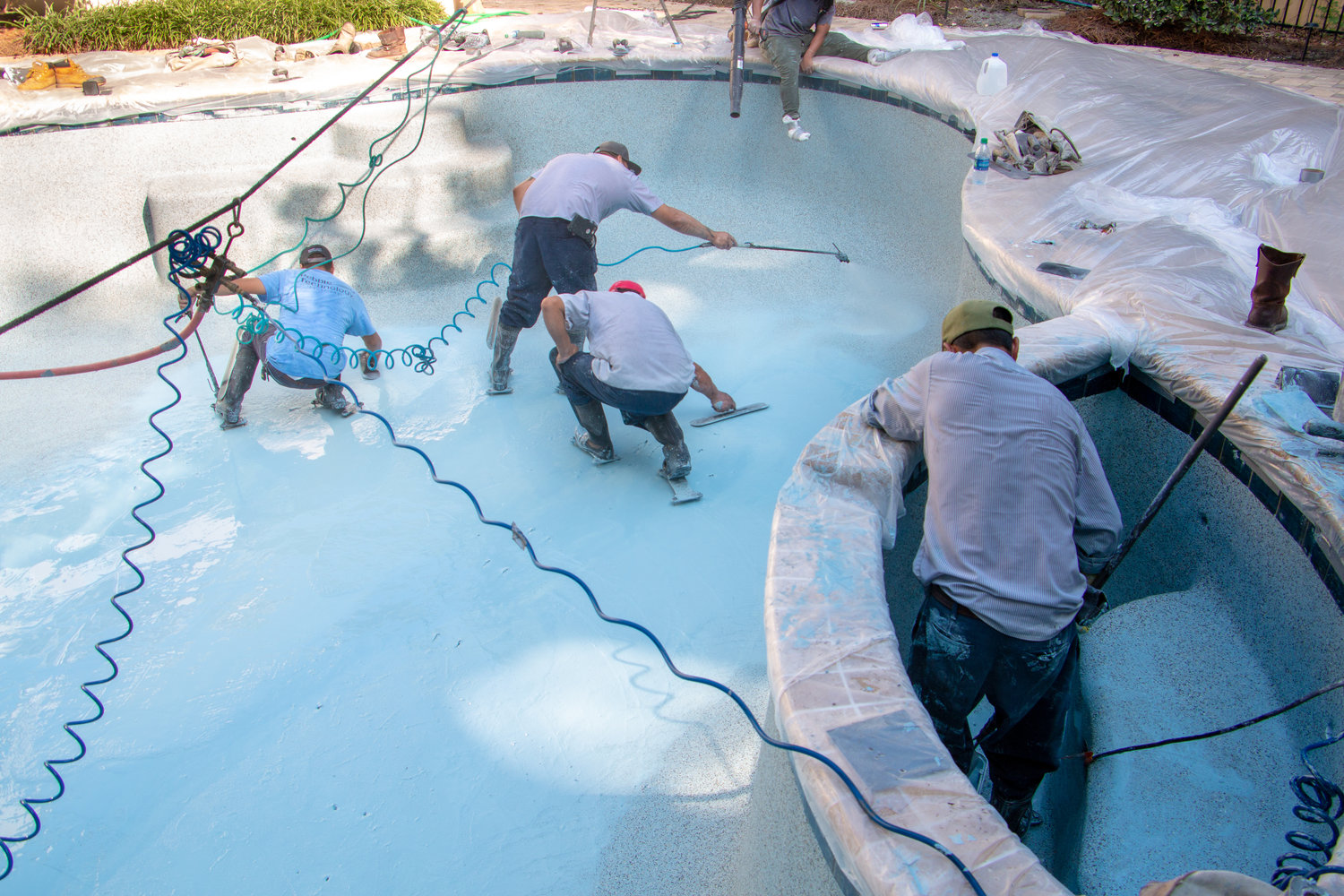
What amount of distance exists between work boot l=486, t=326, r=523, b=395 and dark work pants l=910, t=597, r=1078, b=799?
2.85 meters

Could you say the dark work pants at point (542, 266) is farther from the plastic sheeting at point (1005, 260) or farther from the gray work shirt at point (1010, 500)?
the gray work shirt at point (1010, 500)

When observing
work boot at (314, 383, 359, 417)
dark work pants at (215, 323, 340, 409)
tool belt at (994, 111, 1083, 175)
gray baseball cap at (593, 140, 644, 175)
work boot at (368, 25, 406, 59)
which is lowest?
work boot at (314, 383, 359, 417)

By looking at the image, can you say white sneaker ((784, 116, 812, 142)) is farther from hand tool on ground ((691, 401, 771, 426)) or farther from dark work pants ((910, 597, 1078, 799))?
dark work pants ((910, 597, 1078, 799))

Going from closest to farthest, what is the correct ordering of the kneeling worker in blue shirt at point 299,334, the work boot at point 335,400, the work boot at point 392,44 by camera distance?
1. the kneeling worker in blue shirt at point 299,334
2. the work boot at point 335,400
3. the work boot at point 392,44

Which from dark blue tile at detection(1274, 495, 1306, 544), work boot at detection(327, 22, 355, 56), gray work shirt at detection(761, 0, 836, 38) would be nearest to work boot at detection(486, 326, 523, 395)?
dark blue tile at detection(1274, 495, 1306, 544)

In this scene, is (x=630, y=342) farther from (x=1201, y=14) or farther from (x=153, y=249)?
(x=1201, y=14)

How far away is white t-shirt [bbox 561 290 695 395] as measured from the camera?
10.7 ft

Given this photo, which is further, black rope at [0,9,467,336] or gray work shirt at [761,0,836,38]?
gray work shirt at [761,0,836,38]

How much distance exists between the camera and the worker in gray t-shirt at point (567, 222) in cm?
395

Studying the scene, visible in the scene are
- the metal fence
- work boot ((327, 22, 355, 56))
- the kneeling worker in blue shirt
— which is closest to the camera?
the kneeling worker in blue shirt

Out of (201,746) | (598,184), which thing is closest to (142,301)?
(598,184)

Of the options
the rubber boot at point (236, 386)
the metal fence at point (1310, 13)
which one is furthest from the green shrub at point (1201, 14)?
the rubber boot at point (236, 386)

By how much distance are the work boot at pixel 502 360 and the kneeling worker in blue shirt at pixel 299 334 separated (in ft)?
2.23

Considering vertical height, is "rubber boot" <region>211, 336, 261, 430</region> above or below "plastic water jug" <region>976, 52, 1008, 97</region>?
below
